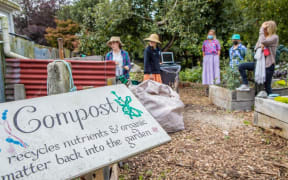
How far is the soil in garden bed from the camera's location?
7.52 ft

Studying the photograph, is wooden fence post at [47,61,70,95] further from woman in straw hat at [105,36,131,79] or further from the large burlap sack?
woman in straw hat at [105,36,131,79]

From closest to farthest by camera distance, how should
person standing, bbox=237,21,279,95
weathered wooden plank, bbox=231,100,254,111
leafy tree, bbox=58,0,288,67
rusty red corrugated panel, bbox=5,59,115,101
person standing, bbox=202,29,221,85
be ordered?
rusty red corrugated panel, bbox=5,59,115,101
person standing, bbox=237,21,279,95
weathered wooden plank, bbox=231,100,254,111
person standing, bbox=202,29,221,85
leafy tree, bbox=58,0,288,67

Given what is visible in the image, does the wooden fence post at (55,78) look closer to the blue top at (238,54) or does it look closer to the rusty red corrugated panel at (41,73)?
the rusty red corrugated panel at (41,73)

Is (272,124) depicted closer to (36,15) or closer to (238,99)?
(238,99)

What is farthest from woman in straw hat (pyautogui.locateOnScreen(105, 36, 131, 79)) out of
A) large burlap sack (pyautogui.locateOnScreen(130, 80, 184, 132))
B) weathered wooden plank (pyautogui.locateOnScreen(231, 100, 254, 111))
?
weathered wooden plank (pyautogui.locateOnScreen(231, 100, 254, 111))

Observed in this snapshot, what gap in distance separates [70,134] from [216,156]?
2.04 m

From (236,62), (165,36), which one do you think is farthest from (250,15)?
(236,62)

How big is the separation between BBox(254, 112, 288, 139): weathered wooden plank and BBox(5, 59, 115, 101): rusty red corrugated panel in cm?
240

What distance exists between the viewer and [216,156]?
264 centimetres

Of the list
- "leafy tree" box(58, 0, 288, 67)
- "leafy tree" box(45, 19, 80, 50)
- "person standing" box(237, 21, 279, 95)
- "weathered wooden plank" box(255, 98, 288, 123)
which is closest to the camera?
"weathered wooden plank" box(255, 98, 288, 123)

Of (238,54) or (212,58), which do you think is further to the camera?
(212,58)

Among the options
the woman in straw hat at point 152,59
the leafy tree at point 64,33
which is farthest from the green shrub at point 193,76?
the leafy tree at point 64,33

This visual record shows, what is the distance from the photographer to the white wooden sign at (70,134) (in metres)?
0.99

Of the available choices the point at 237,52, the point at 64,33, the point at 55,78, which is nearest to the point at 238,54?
the point at 237,52
